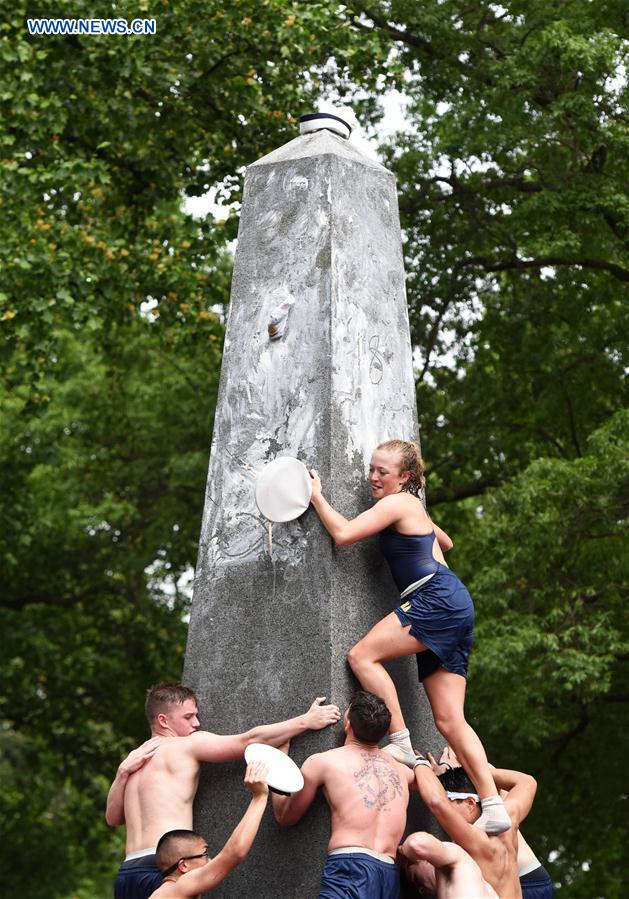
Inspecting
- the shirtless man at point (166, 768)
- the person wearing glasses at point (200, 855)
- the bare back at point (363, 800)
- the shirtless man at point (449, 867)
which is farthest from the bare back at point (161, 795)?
the shirtless man at point (449, 867)

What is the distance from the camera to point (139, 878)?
602cm

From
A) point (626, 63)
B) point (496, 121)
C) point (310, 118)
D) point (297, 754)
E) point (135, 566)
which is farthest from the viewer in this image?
point (135, 566)

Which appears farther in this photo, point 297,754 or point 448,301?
point 448,301

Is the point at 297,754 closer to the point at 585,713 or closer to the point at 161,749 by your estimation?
the point at 161,749

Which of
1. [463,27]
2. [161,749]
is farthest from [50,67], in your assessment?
[161,749]

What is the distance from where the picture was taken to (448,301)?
15648 mm

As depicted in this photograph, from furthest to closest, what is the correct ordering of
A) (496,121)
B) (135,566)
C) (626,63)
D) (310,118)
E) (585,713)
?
(135,566) < (585,713) < (496,121) < (626,63) < (310,118)

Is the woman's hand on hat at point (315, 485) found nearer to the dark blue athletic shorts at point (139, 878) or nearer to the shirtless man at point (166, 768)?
the shirtless man at point (166, 768)

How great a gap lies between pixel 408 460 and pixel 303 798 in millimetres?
1575

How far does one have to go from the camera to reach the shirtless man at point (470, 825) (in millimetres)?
5840

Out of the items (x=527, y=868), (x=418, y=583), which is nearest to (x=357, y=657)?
(x=418, y=583)

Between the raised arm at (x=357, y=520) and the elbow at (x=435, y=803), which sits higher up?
the raised arm at (x=357, y=520)

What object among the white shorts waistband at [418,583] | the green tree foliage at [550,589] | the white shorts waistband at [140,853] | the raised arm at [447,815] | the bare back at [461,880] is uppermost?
the green tree foliage at [550,589]

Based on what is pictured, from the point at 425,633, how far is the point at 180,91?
1004 centimetres
